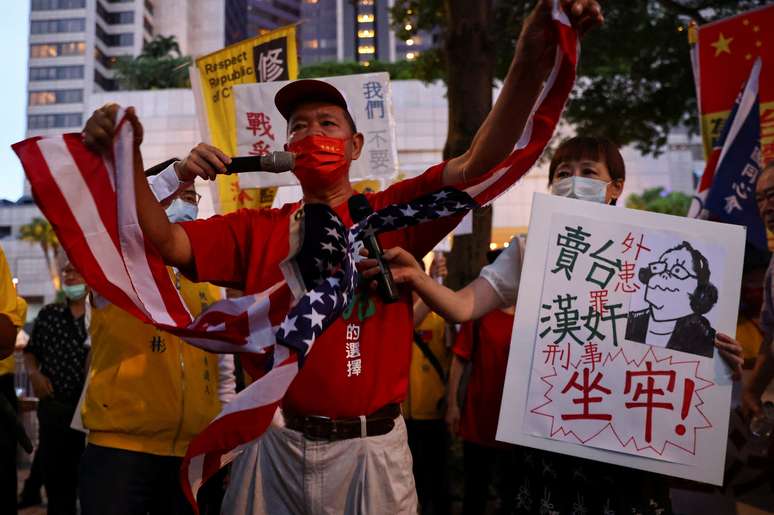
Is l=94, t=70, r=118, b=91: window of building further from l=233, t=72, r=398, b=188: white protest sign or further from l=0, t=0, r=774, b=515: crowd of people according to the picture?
l=0, t=0, r=774, b=515: crowd of people

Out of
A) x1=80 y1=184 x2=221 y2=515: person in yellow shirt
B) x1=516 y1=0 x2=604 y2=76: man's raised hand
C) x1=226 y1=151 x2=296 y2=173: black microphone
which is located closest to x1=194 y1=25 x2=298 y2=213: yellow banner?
x1=80 y1=184 x2=221 y2=515: person in yellow shirt

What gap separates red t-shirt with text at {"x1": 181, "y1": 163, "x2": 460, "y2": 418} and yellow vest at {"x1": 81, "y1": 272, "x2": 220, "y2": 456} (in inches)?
42.7

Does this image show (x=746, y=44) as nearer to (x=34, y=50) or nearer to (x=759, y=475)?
(x=759, y=475)

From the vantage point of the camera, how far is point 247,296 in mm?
2422

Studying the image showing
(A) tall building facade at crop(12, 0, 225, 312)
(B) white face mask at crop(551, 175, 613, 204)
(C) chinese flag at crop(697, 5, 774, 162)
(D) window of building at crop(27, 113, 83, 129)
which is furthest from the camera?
(D) window of building at crop(27, 113, 83, 129)

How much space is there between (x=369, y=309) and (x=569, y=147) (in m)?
1.26

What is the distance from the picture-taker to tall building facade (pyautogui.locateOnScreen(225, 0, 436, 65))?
94.5 m

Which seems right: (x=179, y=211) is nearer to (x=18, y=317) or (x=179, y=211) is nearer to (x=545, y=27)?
(x=18, y=317)

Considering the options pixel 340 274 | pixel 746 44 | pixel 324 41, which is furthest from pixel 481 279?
pixel 324 41

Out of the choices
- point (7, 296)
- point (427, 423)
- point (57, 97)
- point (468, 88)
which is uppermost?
point (57, 97)

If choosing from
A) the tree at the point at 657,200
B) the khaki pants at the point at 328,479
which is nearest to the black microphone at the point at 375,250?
the khaki pants at the point at 328,479

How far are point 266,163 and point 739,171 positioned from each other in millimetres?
4152

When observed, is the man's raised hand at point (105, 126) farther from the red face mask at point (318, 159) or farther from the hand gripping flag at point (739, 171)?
the hand gripping flag at point (739, 171)

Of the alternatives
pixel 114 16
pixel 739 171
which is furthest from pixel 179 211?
pixel 114 16
